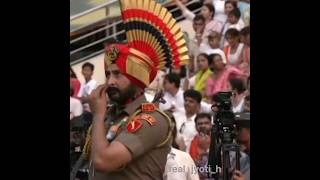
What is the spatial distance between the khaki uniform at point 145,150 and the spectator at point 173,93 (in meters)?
2.64

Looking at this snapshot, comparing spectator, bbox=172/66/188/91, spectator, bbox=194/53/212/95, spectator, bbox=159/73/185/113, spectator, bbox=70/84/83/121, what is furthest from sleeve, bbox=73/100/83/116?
spectator, bbox=194/53/212/95

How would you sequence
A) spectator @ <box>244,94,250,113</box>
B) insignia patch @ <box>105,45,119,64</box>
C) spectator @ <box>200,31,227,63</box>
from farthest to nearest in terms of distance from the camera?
spectator @ <box>200,31,227,63</box>
spectator @ <box>244,94,250,113</box>
insignia patch @ <box>105,45,119,64</box>

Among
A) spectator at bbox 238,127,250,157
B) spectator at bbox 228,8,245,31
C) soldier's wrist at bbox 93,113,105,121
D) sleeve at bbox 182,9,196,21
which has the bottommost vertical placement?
spectator at bbox 238,127,250,157

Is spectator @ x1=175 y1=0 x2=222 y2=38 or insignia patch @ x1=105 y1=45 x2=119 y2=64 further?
spectator @ x1=175 y1=0 x2=222 y2=38

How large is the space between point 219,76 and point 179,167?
1.55 meters

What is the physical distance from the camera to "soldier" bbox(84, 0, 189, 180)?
265 centimetres

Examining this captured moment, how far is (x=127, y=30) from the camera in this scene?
3057mm

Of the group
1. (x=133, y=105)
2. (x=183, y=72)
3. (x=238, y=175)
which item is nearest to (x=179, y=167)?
(x=238, y=175)

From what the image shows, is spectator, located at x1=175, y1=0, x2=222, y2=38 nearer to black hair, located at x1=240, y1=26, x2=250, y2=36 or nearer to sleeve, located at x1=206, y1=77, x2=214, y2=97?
black hair, located at x1=240, y1=26, x2=250, y2=36

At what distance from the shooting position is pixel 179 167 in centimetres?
390

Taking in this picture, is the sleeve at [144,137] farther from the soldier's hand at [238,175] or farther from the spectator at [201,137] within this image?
the spectator at [201,137]

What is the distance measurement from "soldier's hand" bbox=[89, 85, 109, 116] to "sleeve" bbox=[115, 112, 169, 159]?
139 millimetres
